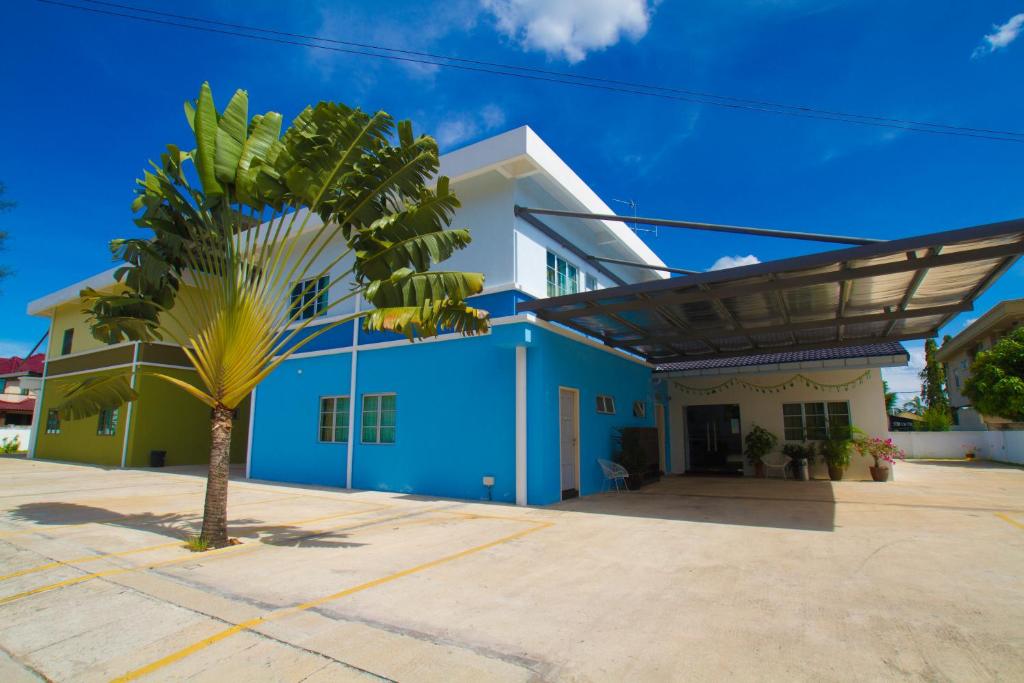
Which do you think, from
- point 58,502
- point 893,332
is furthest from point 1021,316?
point 58,502

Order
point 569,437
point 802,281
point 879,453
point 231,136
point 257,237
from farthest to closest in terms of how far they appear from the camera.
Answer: point 879,453
point 569,437
point 802,281
point 231,136
point 257,237

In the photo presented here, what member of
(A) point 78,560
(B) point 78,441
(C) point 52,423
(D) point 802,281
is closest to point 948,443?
(D) point 802,281

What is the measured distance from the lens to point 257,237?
6305mm

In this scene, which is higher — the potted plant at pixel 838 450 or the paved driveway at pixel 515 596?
the potted plant at pixel 838 450

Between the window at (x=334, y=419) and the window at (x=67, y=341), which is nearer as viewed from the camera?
the window at (x=334, y=419)

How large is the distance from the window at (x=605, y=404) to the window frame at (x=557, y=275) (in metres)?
2.56

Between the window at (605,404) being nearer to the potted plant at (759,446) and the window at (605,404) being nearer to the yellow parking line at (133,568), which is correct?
the potted plant at (759,446)

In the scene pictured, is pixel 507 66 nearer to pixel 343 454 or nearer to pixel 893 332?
pixel 343 454

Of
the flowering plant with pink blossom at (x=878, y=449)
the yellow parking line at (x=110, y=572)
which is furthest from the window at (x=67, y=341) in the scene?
the flowering plant with pink blossom at (x=878, y=449)

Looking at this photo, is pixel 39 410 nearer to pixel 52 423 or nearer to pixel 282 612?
pixel 52 423

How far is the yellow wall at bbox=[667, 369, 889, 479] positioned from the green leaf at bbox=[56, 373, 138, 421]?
14256mm

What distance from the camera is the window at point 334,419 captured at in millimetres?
12656

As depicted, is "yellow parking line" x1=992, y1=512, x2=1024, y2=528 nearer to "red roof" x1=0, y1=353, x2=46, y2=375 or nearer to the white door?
the white door

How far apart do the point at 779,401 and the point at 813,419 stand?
1001mm
